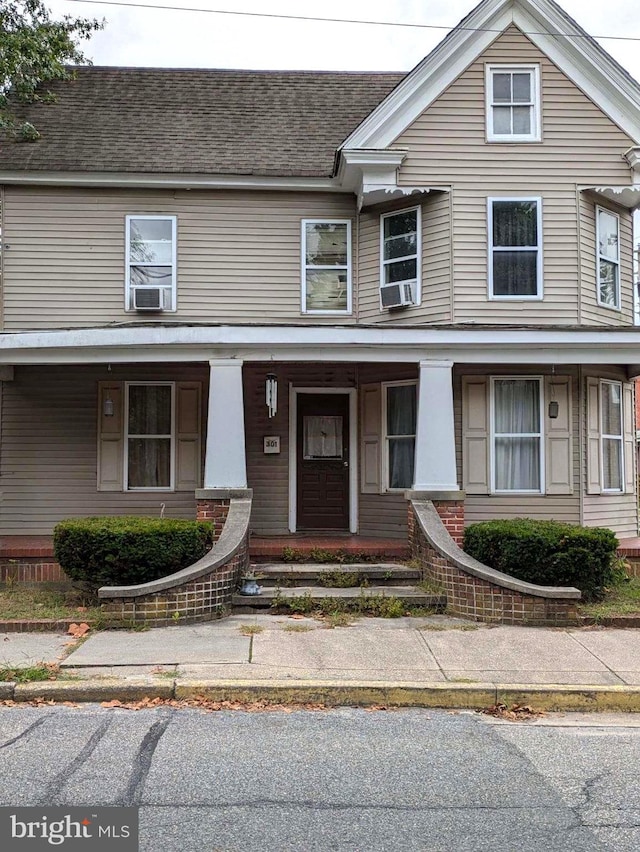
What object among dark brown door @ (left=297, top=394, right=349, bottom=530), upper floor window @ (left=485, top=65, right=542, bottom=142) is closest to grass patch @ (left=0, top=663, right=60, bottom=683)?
dark brown door @ (left=297, top=394, right=349, bottom=530)

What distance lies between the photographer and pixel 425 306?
38.4 feet

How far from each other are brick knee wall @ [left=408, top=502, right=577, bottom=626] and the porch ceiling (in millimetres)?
2900

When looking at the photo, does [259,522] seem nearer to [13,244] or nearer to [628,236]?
[13,244]

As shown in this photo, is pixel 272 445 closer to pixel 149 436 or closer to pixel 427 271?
pixel 149 436

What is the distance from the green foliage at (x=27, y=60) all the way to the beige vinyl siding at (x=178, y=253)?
171cm

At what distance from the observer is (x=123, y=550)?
8406 mm

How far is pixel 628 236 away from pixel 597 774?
10.2 m

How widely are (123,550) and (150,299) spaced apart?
5.14 meters

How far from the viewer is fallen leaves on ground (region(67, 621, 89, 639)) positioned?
24.9 feet

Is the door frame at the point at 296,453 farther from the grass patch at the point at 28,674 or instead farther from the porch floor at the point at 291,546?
the grass patch at the point at 28,674

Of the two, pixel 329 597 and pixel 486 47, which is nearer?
pixel 329 597

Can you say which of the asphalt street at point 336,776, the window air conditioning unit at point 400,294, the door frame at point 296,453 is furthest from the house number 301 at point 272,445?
the asphalt street at point 336,776

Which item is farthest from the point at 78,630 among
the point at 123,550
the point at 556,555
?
the point at 556,555

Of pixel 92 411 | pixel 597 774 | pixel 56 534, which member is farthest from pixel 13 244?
pixel 597 774
